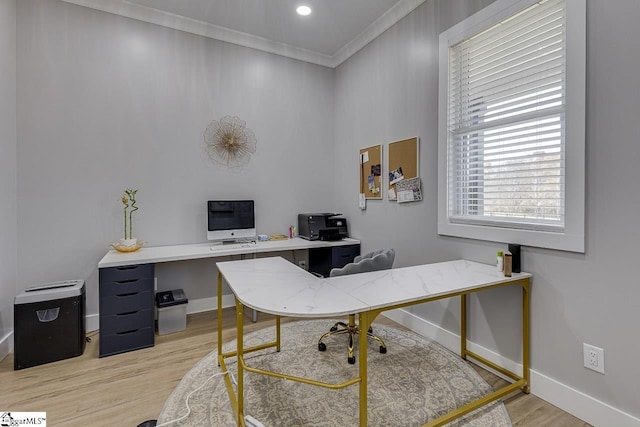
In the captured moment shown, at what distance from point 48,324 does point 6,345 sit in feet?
1.61

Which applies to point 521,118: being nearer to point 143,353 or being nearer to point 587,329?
point 587,329

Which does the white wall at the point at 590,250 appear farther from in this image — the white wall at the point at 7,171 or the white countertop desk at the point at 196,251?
the white wall at the point at 7,171

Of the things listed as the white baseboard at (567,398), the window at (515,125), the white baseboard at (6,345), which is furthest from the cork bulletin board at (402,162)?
the white baseboard at (6,345)

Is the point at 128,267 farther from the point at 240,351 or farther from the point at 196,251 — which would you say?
the point at 240,351

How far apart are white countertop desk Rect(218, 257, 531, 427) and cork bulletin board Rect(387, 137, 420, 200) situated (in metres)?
0.98

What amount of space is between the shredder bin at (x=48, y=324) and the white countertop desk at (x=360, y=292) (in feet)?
4.06

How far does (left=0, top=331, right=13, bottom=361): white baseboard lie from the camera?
2.41 meters

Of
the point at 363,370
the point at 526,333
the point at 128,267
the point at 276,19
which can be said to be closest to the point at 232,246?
the point at 128,267

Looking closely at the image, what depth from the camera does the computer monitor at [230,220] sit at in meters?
3.34

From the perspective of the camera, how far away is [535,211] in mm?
2039

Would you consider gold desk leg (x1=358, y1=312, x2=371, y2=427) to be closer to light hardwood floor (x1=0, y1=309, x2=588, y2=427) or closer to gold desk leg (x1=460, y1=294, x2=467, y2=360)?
light hardwood floor (x1=0, y1=309, x2=588, y2=427)

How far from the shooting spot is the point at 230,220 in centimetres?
Answer: 344

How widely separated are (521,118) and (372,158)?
5.16 ft

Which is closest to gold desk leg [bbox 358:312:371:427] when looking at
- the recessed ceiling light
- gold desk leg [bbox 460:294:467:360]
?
gold desk leg [bbox 460:294:467:360]
